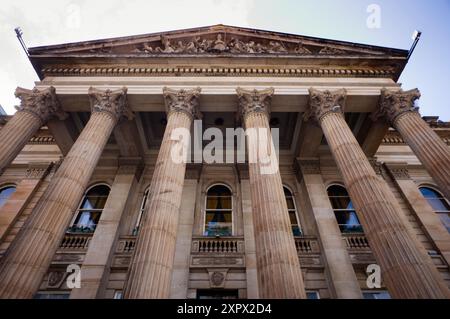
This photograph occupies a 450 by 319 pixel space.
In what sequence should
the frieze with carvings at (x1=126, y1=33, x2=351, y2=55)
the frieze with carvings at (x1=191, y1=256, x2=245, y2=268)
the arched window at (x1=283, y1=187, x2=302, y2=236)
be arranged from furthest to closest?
the frieze with carvings at (x1=126, y1=33, x2=351, y2=55), the arched window at (x1=283, y1=187, x2=302, y2=236), the frieze with carvings at (x1=191, y1=256, x2=245, y2=268)

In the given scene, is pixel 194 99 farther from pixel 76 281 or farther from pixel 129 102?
pixel 76 281

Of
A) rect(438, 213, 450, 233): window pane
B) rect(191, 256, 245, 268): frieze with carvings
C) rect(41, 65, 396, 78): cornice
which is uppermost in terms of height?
rect(41, 65, 396, 78): cornice

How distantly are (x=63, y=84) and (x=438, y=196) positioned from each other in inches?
753

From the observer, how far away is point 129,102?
1241cm

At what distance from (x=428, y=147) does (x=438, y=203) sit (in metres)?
6.12

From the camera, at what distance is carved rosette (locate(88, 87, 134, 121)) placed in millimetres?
11361

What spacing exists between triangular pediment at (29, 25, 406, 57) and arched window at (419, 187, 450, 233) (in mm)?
7227

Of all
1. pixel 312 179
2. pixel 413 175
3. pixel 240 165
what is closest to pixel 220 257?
pixel 240 165

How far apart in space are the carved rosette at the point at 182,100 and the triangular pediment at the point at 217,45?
105 inches

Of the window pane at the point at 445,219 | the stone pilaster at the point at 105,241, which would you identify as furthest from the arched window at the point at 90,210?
the window pane at the point at 445,219

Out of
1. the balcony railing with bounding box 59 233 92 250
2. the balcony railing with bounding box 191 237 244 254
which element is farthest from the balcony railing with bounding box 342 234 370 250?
the balcony railing with bounding box 59 233 92 250

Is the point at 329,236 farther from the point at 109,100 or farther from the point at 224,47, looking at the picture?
the point at 109,100

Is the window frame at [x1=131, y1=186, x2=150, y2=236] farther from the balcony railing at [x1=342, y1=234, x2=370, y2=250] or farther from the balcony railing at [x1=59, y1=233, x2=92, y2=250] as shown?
the balcony railing at [x1=342, y1=234, x2=370, y2=250]
